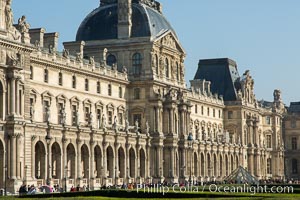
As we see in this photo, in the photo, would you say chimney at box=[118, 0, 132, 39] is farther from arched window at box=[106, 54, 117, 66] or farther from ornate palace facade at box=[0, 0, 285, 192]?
arched window at box=[106, 54, 117, 66]

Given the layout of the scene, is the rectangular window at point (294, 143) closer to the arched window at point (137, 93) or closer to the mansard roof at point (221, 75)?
the mansard roof at point (221, 75)

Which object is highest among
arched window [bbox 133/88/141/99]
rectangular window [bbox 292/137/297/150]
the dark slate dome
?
the dark slate dome

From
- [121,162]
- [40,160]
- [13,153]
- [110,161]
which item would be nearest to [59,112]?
[110,161]

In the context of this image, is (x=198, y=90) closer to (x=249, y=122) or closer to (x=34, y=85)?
(x=249, y=122)

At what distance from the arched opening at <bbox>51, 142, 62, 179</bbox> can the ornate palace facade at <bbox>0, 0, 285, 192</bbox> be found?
0.11 m

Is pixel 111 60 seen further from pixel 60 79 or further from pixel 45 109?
pixel 45 109

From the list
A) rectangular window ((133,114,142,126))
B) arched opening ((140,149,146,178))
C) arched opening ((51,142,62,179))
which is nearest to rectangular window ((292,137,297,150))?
rectangular window ((133,114,142,126))

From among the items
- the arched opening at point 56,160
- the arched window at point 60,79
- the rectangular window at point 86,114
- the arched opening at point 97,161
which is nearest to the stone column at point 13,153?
the arched opening at point 56,160

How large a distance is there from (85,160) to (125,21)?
28.1 m

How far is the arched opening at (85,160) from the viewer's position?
92.9 m

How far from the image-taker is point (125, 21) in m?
115

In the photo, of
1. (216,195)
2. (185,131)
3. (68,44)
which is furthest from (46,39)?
(216,195)

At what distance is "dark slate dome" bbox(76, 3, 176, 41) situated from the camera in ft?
377

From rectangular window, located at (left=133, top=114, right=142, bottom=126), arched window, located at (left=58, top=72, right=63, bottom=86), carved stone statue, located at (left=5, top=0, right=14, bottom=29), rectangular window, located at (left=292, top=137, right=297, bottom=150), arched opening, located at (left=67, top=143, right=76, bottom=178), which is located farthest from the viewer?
rectangular window, located at (left=292, top=137, right=297, bottom=150)
